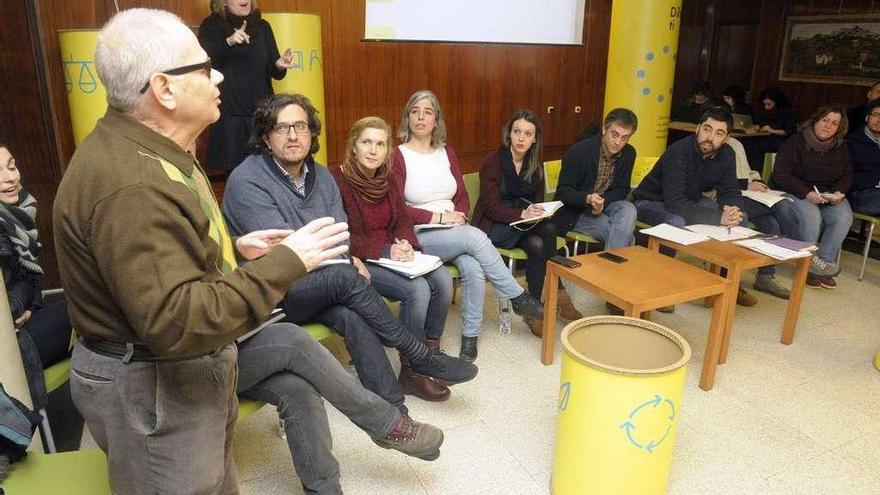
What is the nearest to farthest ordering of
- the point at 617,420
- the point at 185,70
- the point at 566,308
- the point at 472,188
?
the point at 185,70, the point at 617,420, the point at 566,308, the point at 472,188

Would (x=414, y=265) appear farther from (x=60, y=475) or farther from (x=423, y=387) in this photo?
(x=60, y=475)

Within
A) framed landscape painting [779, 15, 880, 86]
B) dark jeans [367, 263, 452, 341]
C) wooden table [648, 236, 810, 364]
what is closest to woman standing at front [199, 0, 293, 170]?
dark jeans [367, 263, 452, 341]

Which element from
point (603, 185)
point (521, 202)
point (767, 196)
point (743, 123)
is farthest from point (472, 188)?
point (743, 123)

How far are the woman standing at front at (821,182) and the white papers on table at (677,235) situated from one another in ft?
4.23

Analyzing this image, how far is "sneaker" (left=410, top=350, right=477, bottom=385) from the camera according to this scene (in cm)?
241

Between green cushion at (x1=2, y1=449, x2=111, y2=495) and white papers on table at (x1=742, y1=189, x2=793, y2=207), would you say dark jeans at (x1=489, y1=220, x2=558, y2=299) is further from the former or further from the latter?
green cushion at (x1=2, y1=449, x2=111, y2=495)

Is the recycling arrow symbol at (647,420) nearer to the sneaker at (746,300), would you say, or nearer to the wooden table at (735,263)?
the wooden table at (735,263)

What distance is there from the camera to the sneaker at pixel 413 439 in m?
1.96

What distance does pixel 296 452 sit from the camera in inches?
72.8

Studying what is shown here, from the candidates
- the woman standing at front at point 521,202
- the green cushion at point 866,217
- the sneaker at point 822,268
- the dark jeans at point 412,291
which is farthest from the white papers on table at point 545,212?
the green cushion at point 866,217

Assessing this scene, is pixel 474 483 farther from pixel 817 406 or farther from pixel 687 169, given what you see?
pixel 687 169

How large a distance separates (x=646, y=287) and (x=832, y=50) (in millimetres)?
5678

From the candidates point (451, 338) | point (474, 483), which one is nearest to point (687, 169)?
point (451, 338)

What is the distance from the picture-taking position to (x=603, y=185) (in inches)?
143
